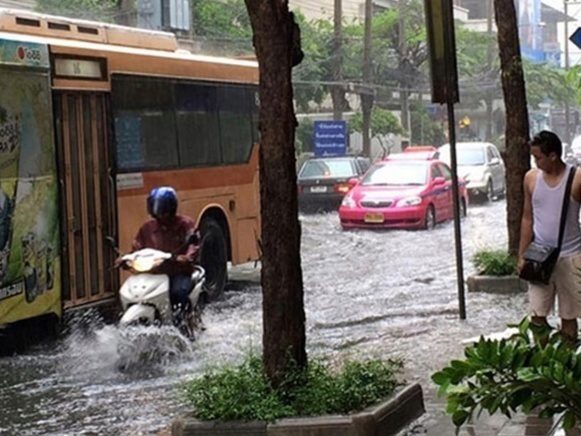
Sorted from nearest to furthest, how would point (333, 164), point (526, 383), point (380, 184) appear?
point (526, 383), point (380, 184), point (333, 164)

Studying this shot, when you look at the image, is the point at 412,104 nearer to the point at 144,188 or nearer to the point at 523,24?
the point at 523,24

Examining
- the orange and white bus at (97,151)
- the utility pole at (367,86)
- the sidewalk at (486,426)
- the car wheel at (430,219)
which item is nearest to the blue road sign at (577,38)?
the orange and white bus at (97,151)

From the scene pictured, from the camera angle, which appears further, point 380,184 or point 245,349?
point 380,184

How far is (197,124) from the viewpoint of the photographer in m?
15.3

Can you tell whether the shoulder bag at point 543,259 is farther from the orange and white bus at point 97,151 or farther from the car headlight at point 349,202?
the car headlight at point 349,202

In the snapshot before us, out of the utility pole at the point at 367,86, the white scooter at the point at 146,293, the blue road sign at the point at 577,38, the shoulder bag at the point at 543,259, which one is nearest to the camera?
the shoulder bag at the point at 543,259

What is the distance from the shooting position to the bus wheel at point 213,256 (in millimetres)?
15500

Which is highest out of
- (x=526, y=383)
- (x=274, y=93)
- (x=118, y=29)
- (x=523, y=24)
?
(x=523, y=24)

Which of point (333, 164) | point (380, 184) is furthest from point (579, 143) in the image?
point (380, 184)

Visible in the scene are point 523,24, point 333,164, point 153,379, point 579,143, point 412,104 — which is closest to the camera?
point 153,379

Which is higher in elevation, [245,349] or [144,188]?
[144,188]

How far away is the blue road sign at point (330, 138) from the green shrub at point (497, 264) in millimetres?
27448

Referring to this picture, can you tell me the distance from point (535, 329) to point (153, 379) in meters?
6.84

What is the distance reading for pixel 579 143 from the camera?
2194 inches
